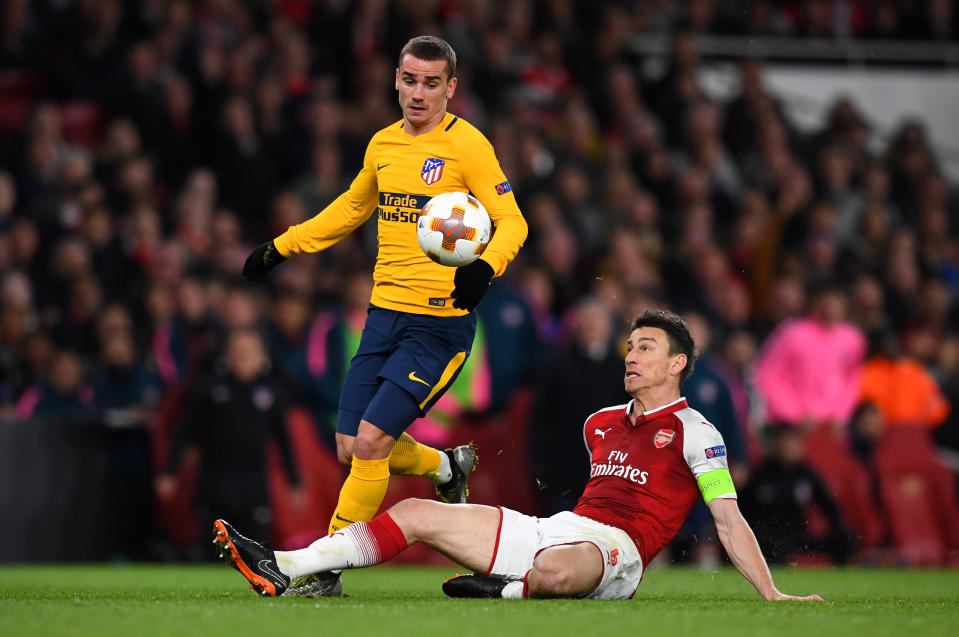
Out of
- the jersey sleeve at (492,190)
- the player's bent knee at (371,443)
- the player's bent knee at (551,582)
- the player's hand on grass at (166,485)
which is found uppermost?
the jersey sleeve at (492,190)

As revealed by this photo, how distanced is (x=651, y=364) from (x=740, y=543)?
0.89m

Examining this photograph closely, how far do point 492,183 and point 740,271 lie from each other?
779cm

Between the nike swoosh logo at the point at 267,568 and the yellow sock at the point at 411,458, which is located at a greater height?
the yellow sock at the point at 411,458

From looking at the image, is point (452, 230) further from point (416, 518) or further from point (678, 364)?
point (416, 518)

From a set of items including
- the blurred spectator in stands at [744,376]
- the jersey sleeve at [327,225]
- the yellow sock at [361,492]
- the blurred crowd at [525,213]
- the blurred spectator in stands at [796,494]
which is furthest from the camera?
the blurred spectator in stands at [744,376]

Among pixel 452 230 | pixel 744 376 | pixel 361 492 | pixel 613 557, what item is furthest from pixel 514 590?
pixel 744 376

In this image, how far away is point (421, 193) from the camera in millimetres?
6906

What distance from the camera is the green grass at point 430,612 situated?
5102 millimetres

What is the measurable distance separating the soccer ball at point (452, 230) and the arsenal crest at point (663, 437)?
3.68 ft

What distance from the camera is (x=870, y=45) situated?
59.0 feet

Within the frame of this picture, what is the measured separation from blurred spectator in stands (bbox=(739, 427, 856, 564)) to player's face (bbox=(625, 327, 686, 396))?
15.3ft

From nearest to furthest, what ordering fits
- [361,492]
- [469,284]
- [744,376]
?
[469,284] < [361,492] < [744,376]

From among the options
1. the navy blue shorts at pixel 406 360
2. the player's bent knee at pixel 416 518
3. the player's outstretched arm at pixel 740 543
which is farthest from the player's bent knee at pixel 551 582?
the navy blue shorts at pixel 406 360

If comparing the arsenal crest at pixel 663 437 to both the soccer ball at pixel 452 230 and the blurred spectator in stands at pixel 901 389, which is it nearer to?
the soccer ball at pixel 452 230
